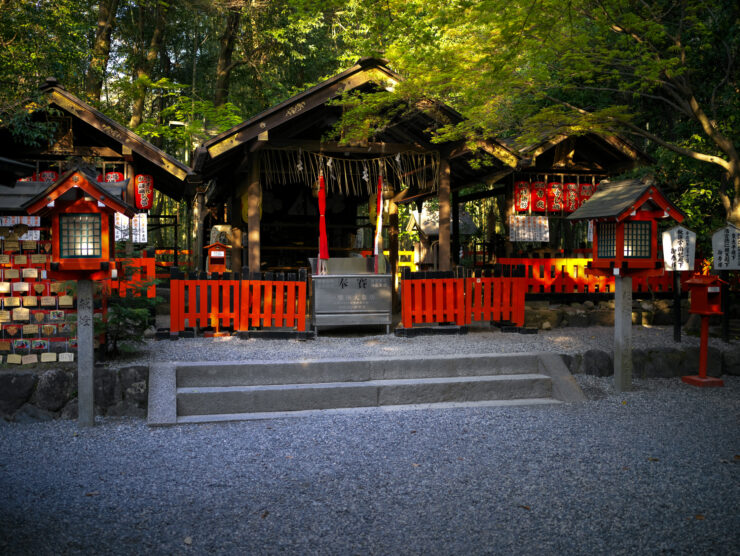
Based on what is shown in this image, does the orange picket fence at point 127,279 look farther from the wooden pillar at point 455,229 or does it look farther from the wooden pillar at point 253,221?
Result: the wooden pillar at point 455,229

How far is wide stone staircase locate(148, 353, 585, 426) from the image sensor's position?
6965 millimetres

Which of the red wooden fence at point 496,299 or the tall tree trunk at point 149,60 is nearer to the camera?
the red wooden fence at point 496,299

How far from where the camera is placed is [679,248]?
30.1ft

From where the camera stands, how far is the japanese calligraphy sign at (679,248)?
29.8 ft

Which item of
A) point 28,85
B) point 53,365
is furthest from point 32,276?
point 28,85

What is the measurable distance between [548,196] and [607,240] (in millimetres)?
7037

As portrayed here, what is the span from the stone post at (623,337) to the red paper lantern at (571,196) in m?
7.44

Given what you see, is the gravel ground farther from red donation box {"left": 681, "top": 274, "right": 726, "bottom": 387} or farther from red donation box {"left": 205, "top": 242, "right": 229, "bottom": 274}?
red donation box {"left": 205, "top": 242, "right": 229, "bottom": 274}

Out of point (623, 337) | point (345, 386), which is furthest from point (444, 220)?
point (345, 386)

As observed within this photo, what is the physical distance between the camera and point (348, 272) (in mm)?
→ 11336

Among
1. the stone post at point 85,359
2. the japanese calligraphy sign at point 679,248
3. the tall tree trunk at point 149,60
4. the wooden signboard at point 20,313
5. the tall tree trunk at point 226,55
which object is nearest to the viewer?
the stone post at point 85,359

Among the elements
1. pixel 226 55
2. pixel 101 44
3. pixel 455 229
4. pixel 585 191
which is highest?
pixel 226 55

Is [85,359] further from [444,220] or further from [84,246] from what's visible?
[444,220]

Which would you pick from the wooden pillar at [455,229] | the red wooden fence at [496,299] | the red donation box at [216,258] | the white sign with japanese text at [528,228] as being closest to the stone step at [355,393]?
the red wooden fence at [496,299]
